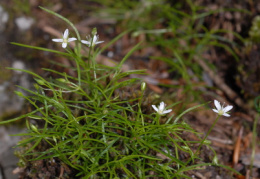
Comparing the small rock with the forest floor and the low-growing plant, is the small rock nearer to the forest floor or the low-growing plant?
the forest floor

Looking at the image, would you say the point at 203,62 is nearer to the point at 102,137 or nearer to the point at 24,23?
the point at 102,137

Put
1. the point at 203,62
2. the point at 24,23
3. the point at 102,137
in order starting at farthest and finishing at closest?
1. the point at 203,62
2. the point at 24,23
3. the point at 102,137

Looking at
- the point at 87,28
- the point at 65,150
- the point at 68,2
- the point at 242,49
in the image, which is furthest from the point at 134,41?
the point at 65,150

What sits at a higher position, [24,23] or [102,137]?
[24,23]

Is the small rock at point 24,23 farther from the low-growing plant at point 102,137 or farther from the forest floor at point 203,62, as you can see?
the low-growing plant at point 102,137

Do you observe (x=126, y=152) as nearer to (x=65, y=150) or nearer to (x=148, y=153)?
(x=148, y=153)

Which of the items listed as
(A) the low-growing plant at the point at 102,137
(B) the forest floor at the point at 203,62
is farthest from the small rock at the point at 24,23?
(A) the low-growing plant at the point at 102,137

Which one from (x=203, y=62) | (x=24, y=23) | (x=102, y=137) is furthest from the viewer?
(x=203, y=62)

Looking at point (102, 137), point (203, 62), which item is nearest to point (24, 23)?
point (102, 137)

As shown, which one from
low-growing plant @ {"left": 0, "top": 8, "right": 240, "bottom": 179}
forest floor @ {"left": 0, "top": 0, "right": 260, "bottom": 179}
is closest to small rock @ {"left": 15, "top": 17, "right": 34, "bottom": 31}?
forest floor @ {"left": 0, "top": 0, "right": 260, "bottom": 179}
